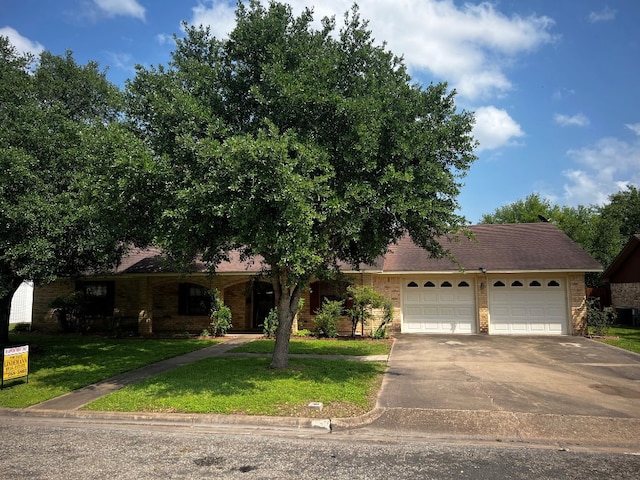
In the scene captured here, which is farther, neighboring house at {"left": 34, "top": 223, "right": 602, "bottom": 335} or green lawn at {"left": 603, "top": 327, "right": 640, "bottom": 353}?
neighboring house at {"left": 34, "top": 223, "right": 602, "bottom": 335}

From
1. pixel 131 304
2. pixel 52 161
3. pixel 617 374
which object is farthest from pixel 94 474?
pixel 131 304

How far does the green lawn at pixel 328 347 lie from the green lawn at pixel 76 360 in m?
2.00

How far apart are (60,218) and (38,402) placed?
3953mm

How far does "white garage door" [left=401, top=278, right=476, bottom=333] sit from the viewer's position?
61.0 ft

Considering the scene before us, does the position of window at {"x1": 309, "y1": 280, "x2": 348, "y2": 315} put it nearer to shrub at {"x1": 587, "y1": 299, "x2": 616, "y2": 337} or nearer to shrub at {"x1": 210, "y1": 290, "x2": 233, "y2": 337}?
shrub at {"x1": 210, "y1": 290, "x2": 233, "y2": 337}

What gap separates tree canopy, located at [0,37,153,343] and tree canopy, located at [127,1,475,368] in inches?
34.6

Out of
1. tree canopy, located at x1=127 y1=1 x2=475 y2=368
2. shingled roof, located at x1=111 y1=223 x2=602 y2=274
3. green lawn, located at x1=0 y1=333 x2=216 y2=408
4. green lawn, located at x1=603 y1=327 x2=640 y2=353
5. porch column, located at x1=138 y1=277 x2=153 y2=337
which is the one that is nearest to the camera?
tree canopy, located at x1=127 y1=1 x2=475 y2=368

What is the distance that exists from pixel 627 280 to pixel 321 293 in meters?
16.8

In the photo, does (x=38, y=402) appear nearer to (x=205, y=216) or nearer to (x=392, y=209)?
(x=205, y=216)

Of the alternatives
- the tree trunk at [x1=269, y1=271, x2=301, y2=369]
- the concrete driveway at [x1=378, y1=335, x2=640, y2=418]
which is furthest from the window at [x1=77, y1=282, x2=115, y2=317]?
the concrete driveway at [x1=378, y1=335, x2=640, y2=418]

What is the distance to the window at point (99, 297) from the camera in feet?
68.0

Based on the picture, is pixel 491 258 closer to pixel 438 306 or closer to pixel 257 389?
pixel 438 306

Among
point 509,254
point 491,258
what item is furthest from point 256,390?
point 509,254

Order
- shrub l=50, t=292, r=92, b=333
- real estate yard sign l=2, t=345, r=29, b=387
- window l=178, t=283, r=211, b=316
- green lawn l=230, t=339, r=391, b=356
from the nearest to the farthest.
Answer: real estate yard sign l=2, t=345, r=29, b=387
green lawn l=230, t=339, r=391, b=356
shrub l=50, t=292, r=92, b=333
window l=178, t=283, r=211, b=316
